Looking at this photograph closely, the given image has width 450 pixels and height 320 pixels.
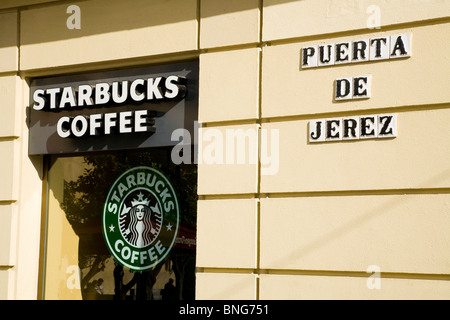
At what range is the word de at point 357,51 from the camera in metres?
6.77

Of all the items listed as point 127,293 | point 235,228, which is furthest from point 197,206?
point 127,293

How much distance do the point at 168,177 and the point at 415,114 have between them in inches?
108

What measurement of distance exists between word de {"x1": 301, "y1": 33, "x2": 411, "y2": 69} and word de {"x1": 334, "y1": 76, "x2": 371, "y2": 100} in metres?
0.17

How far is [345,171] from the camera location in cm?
693

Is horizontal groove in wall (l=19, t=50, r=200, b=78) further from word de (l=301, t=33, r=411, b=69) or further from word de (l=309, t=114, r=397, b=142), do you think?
word de (l=309, t=114, r=397, b=142)

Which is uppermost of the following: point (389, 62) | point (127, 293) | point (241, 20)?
point (241, 20)

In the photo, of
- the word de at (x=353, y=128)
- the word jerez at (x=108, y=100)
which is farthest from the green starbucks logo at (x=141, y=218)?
the word de at (x=353, y=128)

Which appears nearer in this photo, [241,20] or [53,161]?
[241,20]

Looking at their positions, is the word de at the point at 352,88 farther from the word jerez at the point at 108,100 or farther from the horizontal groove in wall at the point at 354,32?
the word jerez at the point at 108,100

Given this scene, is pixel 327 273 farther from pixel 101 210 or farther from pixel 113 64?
pixel 113 64

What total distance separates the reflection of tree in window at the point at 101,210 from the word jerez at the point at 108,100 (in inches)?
14.0

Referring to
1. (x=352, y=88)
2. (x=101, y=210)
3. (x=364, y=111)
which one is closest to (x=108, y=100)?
(x=101, y=210)

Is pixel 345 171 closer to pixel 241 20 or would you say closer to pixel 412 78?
pixel 412 78

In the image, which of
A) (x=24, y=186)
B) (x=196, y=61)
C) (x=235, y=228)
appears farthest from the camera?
(x=24, y=186)
